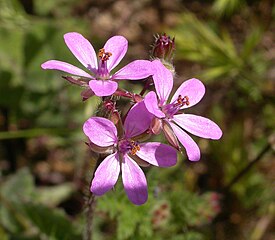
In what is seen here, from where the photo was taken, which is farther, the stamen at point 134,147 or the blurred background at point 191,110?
the blurred background at point 191,110

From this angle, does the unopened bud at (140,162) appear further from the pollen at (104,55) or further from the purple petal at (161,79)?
the pollen at (104,55)

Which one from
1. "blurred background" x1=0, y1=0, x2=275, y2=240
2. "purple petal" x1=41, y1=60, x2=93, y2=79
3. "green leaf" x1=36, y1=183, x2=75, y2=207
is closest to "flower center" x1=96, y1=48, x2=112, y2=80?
"purple petal" x1=41, y1=60, x2=93, y2=79

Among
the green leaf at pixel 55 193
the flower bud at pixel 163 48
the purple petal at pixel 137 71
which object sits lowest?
the green leaf at pixel 55 193

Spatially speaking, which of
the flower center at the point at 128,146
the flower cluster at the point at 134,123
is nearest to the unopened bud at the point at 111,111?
the flower cluster at the point at 134,123

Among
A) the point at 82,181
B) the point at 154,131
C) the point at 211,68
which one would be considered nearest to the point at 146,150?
the point at 154,131

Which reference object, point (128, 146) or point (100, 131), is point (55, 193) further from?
point (100, 131)

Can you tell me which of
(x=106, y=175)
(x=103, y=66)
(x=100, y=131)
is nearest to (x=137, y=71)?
(x=103, y=66)

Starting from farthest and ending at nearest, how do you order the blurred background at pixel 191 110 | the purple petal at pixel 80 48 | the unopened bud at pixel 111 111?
1. the blurred background at pixel 191 110
2. the purple petal at pixel 80 48
3. the unopened bud at pixel 111 111
